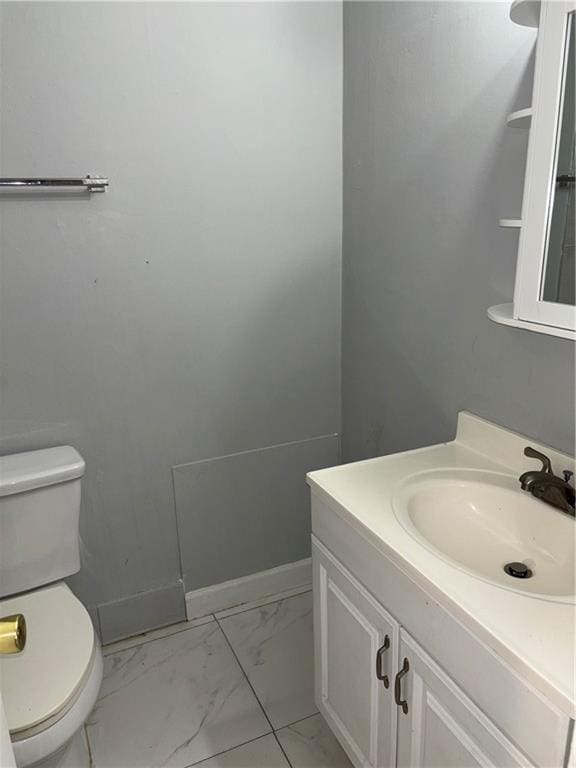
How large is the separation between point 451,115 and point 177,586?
5.69 ft

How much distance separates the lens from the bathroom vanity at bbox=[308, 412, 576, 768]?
839mm

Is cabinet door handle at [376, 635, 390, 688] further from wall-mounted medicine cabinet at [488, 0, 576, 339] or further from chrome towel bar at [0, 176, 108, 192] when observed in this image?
chrome towel bar at [0, 176, 108, 192]

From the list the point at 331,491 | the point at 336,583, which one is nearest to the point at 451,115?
the point at 331,491

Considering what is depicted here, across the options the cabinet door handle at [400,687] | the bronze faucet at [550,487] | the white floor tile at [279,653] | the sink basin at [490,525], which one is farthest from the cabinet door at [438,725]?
the white floor tile at [279,653]

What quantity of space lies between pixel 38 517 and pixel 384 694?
1.04m

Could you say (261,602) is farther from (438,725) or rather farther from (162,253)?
(162,253)

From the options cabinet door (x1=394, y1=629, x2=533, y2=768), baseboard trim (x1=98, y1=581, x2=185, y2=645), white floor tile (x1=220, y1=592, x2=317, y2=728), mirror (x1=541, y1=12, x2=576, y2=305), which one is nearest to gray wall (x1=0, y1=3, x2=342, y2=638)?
baseboard trim (x1=98, y1=581, x2=185, y2=645)

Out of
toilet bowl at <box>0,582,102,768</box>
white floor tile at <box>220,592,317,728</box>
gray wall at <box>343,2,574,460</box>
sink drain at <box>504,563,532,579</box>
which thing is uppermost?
gray wall at <box>343,2,574,460</box>

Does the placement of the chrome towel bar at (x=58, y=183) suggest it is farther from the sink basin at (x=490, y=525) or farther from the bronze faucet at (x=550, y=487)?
the bronze faucet at (x=550, y=487)

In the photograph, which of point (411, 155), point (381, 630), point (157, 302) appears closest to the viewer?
point (381, 630)

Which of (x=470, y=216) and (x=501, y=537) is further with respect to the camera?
(x=470, y=216)

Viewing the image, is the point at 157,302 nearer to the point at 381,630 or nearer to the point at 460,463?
the point at 460,463

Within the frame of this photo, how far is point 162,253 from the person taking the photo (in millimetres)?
1751

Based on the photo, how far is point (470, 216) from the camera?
4.66 feet
